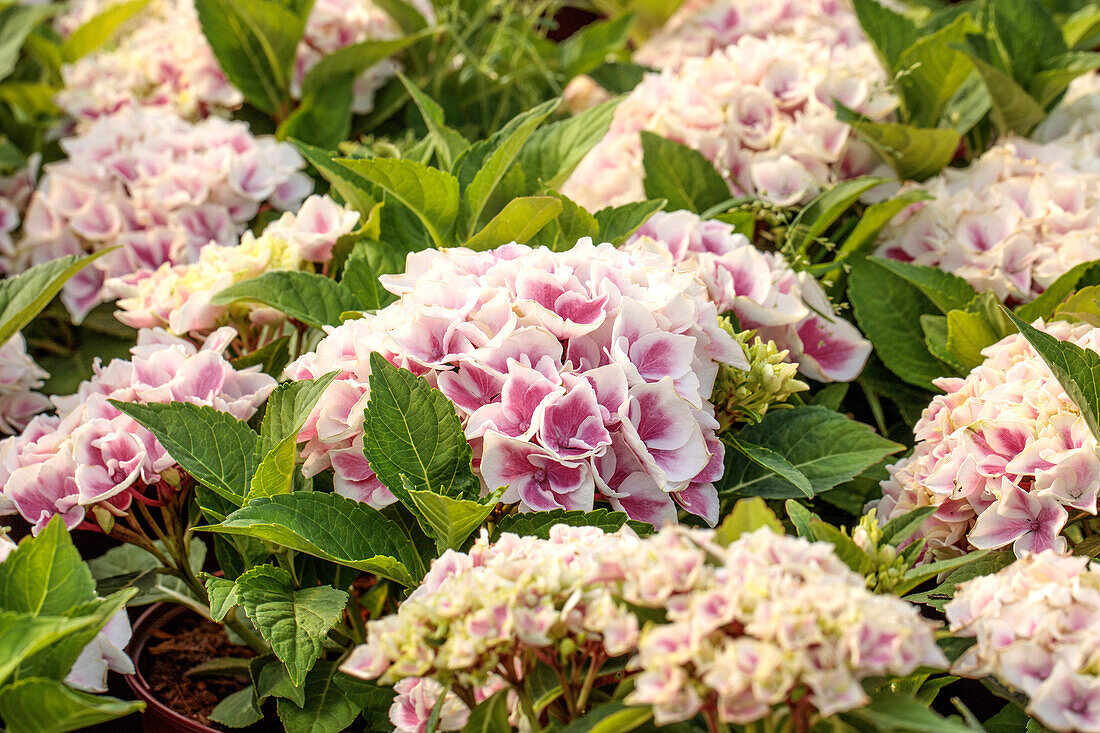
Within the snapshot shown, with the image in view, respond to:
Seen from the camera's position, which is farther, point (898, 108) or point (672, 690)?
point (898, 108)

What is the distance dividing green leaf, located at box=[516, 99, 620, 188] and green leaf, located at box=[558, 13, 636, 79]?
20.7 inches

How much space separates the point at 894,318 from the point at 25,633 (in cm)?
91

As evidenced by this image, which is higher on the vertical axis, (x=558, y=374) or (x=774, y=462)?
(x=558, y=374)

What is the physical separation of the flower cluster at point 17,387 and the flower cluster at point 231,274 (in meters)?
0.15

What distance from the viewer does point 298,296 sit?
38.6 inches

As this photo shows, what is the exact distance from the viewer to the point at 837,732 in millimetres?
528

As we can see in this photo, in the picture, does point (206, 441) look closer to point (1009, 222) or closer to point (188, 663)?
point (188, 663)

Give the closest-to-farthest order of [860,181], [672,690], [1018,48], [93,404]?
[672,690] < [93,404] < [860,181] < [1018,48]

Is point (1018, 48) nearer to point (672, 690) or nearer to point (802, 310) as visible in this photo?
point (802, 310)

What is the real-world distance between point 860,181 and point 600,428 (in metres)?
0.60

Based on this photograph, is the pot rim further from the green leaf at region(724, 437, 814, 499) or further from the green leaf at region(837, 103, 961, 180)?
the green leaf at region(837, 103, 961, 180)

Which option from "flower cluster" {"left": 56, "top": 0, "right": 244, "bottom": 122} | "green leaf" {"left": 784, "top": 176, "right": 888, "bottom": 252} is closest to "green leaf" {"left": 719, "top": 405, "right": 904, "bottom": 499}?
"green leaf" {"left": 784, "top": 176, "right": 888, "bottom": 252}

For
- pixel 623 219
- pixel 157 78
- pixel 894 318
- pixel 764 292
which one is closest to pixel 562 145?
pixel 623 219

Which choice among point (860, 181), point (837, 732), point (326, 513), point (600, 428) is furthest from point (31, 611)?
point (860, 181)
